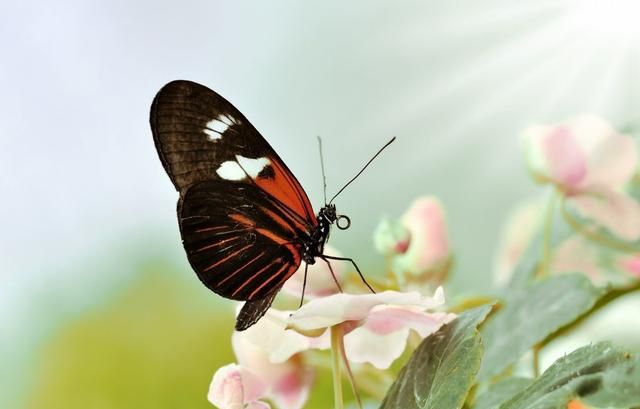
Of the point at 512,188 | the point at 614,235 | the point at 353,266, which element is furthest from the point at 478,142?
the point at 353,266

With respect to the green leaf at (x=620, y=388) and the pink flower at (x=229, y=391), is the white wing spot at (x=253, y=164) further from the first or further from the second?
the green leaf at (x=620, y=388)

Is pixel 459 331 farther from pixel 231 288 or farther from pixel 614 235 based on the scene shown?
pixel 614 235

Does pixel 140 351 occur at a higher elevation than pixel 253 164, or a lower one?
lower

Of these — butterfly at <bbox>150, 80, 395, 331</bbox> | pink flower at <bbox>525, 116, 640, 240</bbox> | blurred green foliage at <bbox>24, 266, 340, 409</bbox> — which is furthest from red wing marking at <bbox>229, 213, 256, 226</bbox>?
blurred green foliage at <bbox>24, 266, 340, 409</bbox>

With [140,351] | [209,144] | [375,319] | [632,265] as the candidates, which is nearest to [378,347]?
[375,319]

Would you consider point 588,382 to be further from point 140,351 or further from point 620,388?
point 140,351

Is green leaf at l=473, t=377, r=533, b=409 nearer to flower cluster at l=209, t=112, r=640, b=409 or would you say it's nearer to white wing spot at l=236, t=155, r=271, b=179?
flower cluster at l=209, t=112, r=640, b=409

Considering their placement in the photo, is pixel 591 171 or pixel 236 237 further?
pixel 591 171
